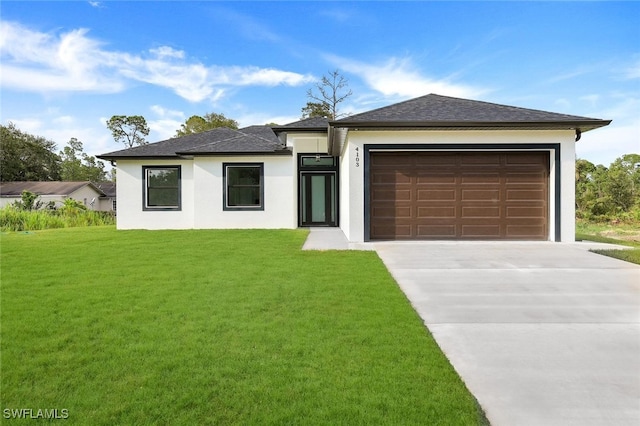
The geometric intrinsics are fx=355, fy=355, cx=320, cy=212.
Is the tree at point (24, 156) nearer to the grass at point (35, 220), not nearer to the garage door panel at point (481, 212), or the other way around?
the grass at point (35, 220)

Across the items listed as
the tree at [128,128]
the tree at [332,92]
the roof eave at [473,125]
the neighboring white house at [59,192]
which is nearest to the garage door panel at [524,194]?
the roof eave at [473,125]

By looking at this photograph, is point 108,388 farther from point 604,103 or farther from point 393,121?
point 604,103

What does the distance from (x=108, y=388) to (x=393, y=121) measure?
26.2 ft

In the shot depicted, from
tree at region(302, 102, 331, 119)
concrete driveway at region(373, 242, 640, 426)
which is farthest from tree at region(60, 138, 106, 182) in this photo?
concrete driveway at region(373, 242, 640, 426)

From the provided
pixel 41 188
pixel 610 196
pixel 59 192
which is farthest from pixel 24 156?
pixel 610 196

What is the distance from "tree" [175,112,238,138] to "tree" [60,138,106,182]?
26.0m

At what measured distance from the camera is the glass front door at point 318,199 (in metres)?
13.4

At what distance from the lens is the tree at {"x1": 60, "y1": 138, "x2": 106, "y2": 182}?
53.4 meters

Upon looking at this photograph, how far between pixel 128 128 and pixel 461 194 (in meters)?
46.7

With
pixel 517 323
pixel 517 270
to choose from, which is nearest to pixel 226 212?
pixel 517 270

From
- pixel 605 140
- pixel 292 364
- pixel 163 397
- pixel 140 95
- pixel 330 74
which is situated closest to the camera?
pixel 163 397

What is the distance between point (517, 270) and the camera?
5969mm

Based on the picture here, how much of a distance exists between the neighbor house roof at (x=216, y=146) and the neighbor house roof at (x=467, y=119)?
15.1ft

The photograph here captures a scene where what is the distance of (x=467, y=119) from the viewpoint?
8.84m
